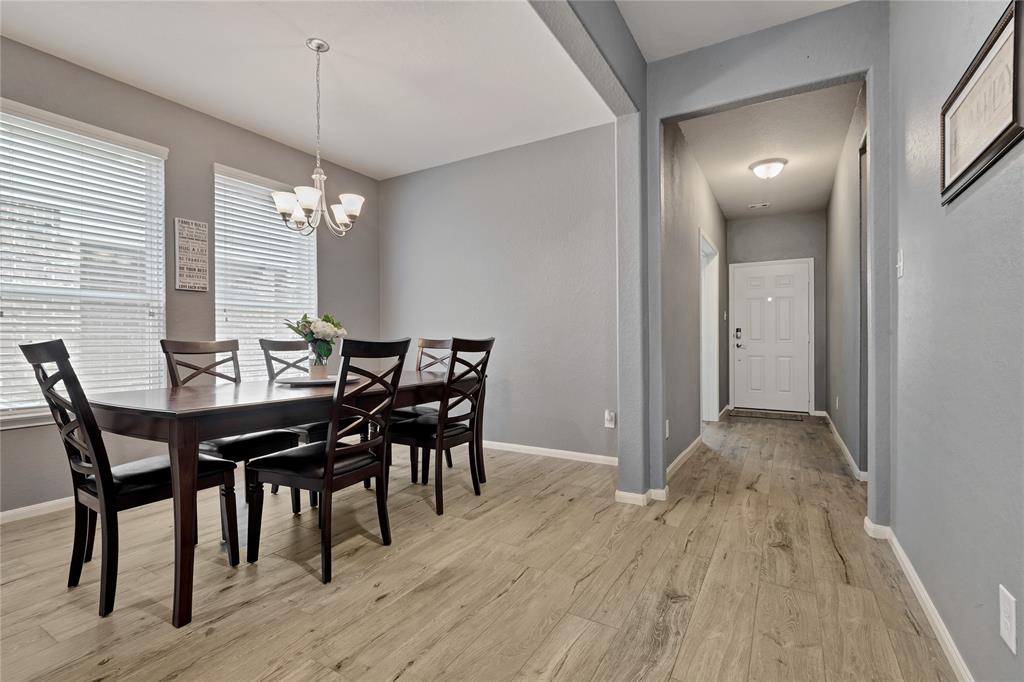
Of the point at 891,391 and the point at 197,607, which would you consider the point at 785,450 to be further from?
the point at 197,607

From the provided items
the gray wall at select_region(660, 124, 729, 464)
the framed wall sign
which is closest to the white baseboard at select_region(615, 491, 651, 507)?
the gray wall at select_region(660, 124, 729, 464)

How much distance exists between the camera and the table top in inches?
66.7

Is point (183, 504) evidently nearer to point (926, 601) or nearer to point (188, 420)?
point (188, 420)

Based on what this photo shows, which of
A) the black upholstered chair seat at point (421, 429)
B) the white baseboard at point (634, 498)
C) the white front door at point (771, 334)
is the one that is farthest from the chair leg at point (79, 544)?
the white front door at point (771, 334)

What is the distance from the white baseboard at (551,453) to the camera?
378 centimetres

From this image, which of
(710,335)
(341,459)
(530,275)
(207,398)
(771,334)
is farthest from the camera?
(771,334)

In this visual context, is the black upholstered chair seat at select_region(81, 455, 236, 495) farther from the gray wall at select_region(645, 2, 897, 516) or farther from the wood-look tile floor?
the gray wall at select_region(645, 2, 897, 516)

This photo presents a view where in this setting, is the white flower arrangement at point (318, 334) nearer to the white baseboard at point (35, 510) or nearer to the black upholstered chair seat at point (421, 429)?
the black upholstered chair seat at point (421, 429)

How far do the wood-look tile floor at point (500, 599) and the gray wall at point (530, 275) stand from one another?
1.24 meters

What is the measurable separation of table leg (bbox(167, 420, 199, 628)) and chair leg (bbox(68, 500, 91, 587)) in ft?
1.88

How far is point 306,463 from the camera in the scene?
204cm

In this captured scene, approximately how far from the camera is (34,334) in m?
2.76

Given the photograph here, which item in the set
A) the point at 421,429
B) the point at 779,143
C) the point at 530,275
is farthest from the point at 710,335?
the point at 421,429

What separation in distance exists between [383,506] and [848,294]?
387 centimetres
